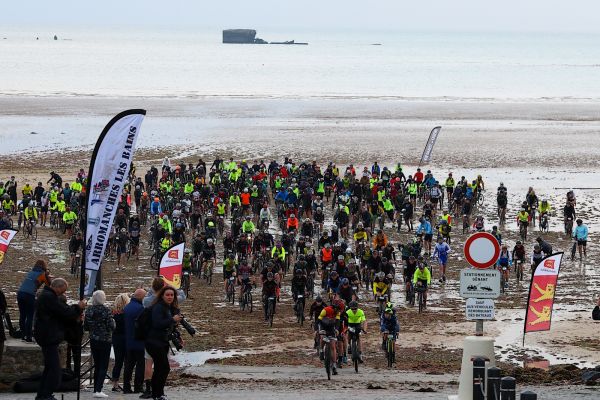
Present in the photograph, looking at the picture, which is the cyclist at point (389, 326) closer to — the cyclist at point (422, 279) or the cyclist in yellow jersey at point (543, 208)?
the cyclist at point (422, 279)

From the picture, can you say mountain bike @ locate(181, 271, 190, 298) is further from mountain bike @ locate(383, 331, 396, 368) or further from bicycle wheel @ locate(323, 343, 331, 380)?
bicycle wheel @ locate(323, 343, 331, 380)

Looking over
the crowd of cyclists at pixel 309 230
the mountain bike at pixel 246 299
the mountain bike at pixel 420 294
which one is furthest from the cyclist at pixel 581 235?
the mountain bike at pixel 246 299

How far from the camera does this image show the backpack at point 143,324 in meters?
13.7

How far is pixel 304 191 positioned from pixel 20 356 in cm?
2294

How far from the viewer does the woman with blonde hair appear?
48.7ft

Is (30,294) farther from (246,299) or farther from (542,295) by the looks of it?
(542,295)

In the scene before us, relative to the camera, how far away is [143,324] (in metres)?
13.8

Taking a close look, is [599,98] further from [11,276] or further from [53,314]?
[53,314]

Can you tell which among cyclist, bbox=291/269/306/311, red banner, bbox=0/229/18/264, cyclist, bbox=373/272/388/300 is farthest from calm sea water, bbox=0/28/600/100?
cyclist, bbox=373/272/388/300

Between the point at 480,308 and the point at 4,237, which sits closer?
the point at 480,308

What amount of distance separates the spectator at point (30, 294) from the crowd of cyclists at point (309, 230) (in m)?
4.69

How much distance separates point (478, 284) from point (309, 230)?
18592 millimetres

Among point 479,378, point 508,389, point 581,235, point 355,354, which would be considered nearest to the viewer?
point 508,389

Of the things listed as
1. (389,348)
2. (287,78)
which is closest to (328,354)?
(389,348)
